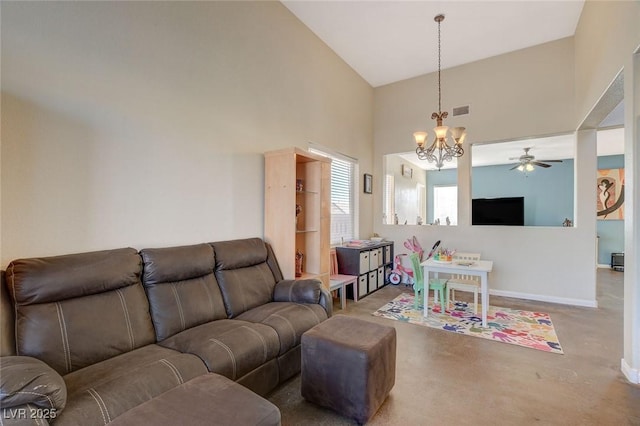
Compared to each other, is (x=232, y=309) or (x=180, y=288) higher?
(x=180, y=288)

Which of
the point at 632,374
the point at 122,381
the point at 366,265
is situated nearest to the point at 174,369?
the point at 122,381

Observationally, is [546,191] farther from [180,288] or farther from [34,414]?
[34,414]

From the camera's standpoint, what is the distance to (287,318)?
7.35 ft

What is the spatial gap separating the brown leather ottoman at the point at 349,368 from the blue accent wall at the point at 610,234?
26.0ft

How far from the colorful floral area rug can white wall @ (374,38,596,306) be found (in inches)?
35.0

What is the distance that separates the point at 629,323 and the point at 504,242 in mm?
2438

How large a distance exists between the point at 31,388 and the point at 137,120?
5.80 ft

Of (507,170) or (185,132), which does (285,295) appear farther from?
(507,170)

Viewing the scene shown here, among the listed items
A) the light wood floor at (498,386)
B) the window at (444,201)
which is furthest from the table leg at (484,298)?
the window at (444,201)

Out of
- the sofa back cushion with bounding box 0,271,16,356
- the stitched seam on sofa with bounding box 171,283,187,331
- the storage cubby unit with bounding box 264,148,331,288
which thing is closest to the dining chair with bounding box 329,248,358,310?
the storage cubby unit with bounding box 264,148,331,288

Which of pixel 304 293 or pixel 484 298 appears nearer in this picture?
pixel 304 293

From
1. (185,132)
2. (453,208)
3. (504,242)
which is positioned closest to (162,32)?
(185,132)

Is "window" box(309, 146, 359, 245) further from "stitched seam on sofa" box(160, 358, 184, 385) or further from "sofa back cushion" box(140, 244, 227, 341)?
"stitched seam on sofa" box(160, 358, 184, 385)

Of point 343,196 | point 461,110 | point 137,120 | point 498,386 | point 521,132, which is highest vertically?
point 461,110
